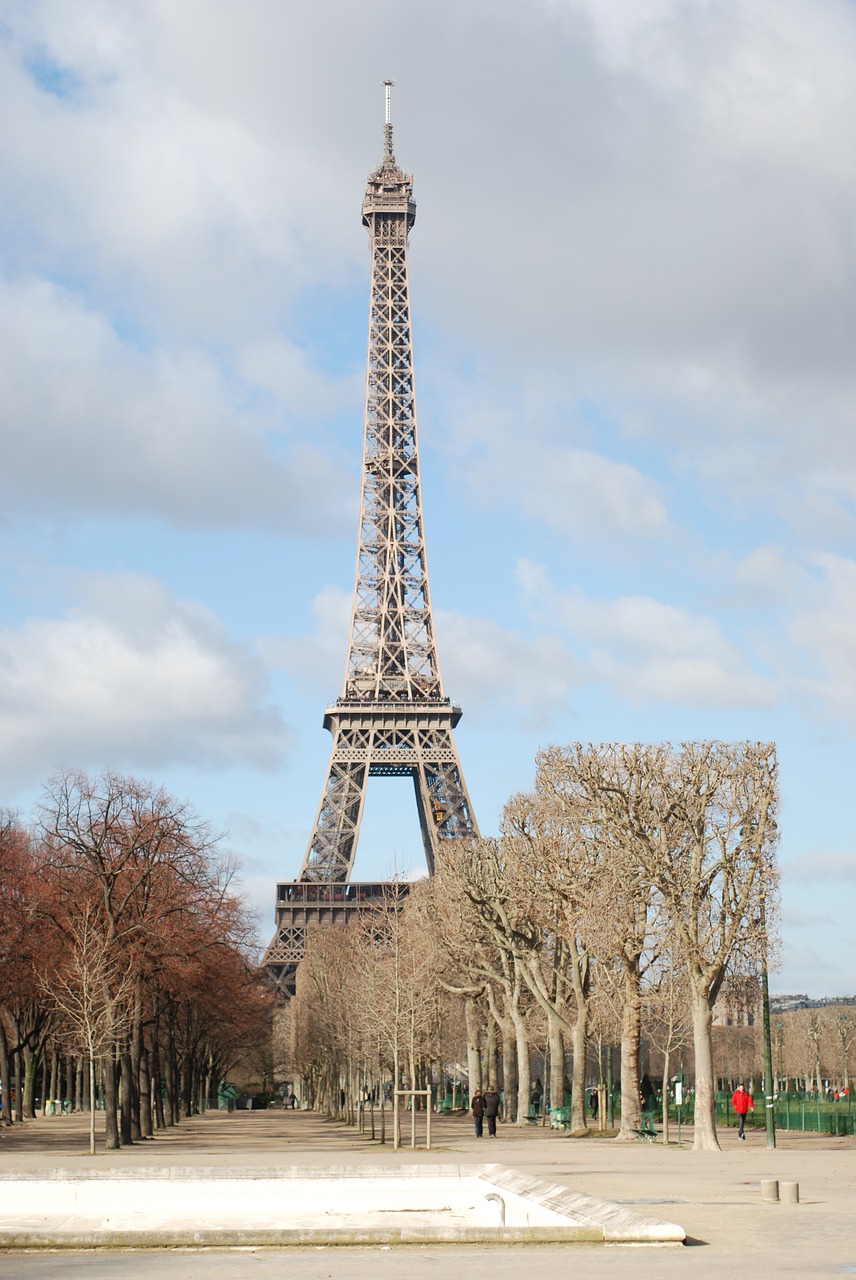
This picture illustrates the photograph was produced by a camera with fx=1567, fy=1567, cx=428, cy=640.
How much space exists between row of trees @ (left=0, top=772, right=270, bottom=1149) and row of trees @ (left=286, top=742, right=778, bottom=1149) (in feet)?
21.1

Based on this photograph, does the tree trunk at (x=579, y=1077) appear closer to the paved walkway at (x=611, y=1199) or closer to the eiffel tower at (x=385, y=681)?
the paved walkway at (x=611, y=1199)

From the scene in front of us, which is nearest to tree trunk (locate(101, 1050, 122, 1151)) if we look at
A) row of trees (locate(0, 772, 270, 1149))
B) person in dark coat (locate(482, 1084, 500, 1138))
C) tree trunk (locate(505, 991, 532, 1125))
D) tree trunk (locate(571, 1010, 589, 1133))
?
row of trees (locate(0, 772, 270, 1149))

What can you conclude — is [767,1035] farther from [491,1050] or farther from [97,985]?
[491,1050]

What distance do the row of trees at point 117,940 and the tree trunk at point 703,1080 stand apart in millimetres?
15123

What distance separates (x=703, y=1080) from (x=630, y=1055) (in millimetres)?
6980

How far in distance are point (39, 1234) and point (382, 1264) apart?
4.94m

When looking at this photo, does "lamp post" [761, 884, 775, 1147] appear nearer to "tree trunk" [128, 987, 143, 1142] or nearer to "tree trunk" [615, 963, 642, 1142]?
"tree trunk" [615, 963, 642, 1142]

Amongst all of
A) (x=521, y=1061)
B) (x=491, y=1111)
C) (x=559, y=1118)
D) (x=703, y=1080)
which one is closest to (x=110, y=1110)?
(x=491, y=1111)

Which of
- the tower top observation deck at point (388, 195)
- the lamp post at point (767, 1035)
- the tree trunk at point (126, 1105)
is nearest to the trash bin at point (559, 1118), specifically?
the lamp post at point (767, 1035)

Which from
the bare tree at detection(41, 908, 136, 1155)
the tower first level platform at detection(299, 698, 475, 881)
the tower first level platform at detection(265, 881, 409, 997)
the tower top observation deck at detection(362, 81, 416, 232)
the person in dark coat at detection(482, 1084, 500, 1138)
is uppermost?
the tower top observation deck at detection(362, 81, 416, 232)

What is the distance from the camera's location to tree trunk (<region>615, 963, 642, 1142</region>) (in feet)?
149

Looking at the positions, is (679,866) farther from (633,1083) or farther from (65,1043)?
(65,1043)

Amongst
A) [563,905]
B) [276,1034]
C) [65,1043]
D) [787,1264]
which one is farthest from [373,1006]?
[276,1034]

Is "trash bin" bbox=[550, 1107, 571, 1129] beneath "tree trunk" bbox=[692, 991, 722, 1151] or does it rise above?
beneath
